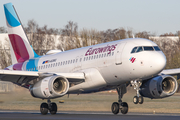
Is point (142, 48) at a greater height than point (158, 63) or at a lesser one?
greater

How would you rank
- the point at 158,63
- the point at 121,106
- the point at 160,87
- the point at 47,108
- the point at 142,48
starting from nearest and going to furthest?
the point at 158,63
the point at 142,48
the point at 160,87
the point at 121,106
the point at 47,108

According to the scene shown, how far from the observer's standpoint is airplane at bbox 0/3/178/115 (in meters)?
22.8

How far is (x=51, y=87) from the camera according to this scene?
24.1 metres

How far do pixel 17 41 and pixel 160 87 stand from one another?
16091mm

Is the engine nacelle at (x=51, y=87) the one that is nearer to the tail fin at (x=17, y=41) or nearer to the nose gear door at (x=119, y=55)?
the nose gear door at (x=119, y=55)

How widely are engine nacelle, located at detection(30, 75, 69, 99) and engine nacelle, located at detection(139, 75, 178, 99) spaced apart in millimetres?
6268

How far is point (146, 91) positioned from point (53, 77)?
23.9 feet

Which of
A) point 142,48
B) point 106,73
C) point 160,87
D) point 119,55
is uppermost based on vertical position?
point 142,48

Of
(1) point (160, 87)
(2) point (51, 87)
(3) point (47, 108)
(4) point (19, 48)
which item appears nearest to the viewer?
(2) point (51, 87)

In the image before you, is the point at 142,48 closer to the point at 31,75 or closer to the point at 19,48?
the point at 31,75

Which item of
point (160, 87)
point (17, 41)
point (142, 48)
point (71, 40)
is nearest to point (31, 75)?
point (142, 48)

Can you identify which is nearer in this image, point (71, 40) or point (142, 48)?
point (142, 48)

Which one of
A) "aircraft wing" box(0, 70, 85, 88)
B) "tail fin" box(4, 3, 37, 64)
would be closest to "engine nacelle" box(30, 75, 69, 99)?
"aircraft wing" box(0, 70, 85, 88)

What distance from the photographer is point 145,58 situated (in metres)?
22.3
